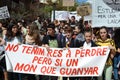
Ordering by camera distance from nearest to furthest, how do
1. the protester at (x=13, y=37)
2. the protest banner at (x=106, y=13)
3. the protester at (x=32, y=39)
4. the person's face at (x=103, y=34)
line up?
the person's face at (x=103, y=34) → the protester at (x=32, y=39) → the protester at (x=13, y=37) → the protest banner at (x=106, y=13)

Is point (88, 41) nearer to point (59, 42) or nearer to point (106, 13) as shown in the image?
point (59, 42)

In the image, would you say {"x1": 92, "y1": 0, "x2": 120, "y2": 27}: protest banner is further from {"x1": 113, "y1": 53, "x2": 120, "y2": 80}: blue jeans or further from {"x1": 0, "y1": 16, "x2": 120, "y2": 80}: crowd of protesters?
{"x1": 113, "y1": 53, "x2": 120, "y2": 80}: blue jeans

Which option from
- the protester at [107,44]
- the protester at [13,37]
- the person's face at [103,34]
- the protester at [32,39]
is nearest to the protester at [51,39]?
the protester at [32,39]

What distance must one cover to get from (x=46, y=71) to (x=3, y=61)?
1145mm

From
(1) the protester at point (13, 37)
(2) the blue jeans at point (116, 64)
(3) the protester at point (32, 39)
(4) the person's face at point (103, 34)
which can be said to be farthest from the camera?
(1) the protester at point (13, 37)

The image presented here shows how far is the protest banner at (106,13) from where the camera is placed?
1234 centimetres

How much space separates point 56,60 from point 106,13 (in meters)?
2.30

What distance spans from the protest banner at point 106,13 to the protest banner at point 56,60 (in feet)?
5.99

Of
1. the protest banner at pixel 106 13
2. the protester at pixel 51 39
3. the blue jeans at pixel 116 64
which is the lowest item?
the blue jeans at pixel 116 64

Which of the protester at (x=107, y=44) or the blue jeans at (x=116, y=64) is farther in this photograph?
the blue jeans at (x=116, y=64)

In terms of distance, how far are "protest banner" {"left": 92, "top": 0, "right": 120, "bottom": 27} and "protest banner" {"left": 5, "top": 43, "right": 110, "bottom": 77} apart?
71.9 inches

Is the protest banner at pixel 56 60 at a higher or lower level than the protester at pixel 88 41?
lower

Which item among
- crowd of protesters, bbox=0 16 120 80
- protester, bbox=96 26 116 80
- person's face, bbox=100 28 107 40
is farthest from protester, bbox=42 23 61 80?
person's face, bbox=100 28 107 40

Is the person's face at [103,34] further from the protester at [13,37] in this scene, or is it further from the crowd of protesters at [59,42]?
the protester at [13,37]
